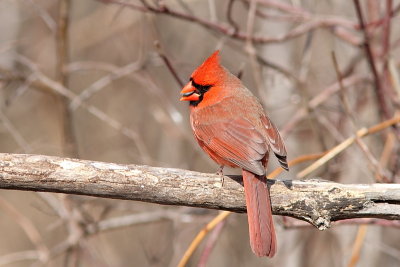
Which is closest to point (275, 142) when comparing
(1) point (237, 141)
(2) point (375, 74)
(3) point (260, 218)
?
(1) point (237, 141)

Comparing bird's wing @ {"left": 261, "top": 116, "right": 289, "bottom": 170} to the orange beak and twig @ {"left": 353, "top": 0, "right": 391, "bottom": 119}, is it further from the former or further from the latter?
twig @ {"left": 353, "top": 0, "right": 391, "bottom": 119}

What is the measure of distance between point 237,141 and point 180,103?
10.9 feet

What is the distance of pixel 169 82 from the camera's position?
7.05 metres

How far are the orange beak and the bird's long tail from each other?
→ 0.96 meters

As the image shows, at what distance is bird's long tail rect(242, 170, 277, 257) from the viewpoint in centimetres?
298

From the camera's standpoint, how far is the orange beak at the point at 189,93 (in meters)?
3.84

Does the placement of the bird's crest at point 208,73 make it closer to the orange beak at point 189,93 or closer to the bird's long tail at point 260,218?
the orange beak at point 189,93

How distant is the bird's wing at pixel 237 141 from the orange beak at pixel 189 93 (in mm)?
239

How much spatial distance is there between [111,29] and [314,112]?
3.23m

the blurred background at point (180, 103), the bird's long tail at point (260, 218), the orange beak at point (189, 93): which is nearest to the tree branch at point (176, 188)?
the bird's long tail at point (260, 218)

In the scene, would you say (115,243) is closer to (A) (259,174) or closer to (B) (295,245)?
(B) (295,245)

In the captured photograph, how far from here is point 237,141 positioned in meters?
3.46

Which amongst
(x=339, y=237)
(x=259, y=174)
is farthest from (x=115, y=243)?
(x=259, y=174)

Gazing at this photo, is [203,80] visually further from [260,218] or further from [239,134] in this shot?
[260,218]
